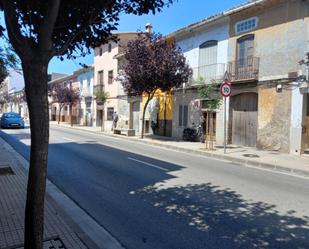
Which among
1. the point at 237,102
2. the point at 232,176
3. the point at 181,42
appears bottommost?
the point at 232,176

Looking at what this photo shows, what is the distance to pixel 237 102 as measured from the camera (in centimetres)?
1895

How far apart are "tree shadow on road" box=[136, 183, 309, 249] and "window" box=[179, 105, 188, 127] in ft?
49.6

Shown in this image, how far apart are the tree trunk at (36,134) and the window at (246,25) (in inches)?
638

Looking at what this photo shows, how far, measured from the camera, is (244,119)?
60.5 ft

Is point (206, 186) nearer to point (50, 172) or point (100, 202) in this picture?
point (100, 202)

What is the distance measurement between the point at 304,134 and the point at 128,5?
12.8 metres

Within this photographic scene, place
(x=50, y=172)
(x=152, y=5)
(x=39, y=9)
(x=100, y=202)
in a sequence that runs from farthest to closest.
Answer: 1. (x=50, y=172)
2. (x=100, y=202)
3. (x=152, y=5)
4. (x=39, y=9)

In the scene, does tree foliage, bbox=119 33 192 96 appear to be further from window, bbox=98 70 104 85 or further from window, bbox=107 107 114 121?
window, bbox=98 70 104 85

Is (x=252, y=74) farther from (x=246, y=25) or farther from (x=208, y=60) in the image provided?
(x=208, y=60)

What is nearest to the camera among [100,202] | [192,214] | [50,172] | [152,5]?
[152,5]

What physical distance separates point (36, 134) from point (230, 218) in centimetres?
370

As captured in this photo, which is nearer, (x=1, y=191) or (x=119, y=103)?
(x=1, y=191)

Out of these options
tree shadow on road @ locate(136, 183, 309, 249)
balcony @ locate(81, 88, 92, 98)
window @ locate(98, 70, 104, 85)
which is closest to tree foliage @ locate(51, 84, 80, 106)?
balcony @ locate(81, 88, 92, 98)

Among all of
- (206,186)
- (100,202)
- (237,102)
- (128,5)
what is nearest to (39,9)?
(128,5)
